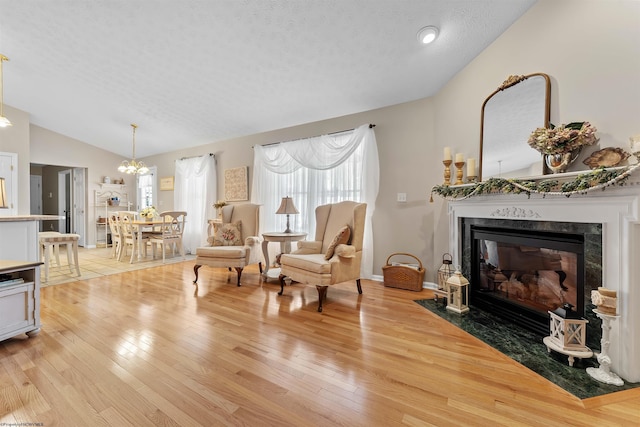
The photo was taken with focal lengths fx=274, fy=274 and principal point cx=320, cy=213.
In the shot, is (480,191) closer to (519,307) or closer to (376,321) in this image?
(519,307)

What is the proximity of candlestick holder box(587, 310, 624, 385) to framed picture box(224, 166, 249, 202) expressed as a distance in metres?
4.82

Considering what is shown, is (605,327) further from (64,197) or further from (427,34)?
(64,197)

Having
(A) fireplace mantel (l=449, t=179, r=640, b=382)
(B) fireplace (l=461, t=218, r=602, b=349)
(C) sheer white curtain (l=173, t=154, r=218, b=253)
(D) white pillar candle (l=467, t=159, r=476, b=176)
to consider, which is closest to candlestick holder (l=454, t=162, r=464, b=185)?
(D) white pillar candle (l=467, t=159, r=476, b=176)

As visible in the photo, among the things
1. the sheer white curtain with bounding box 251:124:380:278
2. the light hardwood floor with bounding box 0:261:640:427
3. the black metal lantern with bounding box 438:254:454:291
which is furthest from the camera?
the sheer white curtain with bounding box 251:124:380:278

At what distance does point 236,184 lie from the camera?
535 centimetres

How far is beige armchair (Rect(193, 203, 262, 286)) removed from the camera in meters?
3.56

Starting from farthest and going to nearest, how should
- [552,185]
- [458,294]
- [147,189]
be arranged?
[147,189]
[458,294]
[552,185]

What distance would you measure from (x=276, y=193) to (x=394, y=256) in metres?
2.27

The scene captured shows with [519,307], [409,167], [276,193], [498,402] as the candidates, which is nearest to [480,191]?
[519,307]

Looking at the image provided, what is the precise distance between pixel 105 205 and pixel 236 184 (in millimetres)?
4462

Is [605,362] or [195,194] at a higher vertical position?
[195,194]

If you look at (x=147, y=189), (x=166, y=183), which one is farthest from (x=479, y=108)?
(x=147, y=189)

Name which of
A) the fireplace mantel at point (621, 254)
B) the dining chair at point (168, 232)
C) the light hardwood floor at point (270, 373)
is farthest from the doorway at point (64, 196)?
the fireplace mantel at point (621, 254)

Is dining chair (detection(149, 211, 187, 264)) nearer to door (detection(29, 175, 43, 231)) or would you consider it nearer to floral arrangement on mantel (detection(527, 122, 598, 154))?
floral arrangement on mantel (detection(527, 122, 598, 154))
